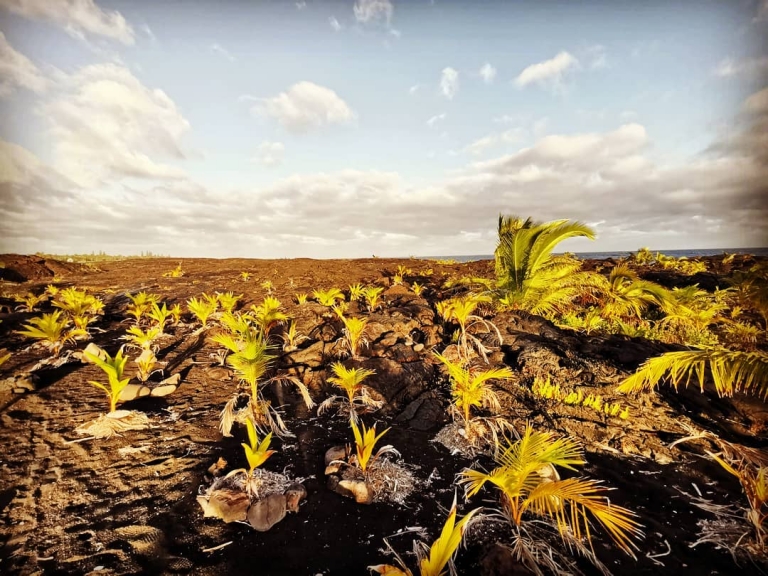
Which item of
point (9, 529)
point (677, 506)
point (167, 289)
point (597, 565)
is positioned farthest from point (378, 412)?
point (167, 289)

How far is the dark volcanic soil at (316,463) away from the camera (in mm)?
2320

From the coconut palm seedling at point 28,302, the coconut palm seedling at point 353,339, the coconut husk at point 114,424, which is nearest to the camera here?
the coconut husk at point 114,424

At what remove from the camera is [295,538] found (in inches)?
99.5

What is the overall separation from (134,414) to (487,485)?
165 inches

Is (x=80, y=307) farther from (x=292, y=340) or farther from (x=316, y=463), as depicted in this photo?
(x=316, y=463)

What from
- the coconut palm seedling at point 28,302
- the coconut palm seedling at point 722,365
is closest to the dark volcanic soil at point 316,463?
the coconut palm seedling at point 722,365

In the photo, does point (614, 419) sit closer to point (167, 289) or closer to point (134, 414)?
point (134, 414)

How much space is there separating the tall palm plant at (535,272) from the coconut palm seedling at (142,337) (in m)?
7.45

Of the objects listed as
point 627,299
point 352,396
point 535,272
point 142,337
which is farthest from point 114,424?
point 627,299

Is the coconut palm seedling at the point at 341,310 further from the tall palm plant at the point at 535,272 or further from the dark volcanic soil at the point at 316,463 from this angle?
the tall palm plant at the point at 535,272

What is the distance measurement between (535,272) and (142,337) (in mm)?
8312

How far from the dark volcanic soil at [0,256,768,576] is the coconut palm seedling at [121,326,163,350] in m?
0.47

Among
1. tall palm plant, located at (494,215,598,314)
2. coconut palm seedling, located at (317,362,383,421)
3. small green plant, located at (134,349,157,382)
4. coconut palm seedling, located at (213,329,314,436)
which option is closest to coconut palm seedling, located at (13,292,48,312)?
small green plant, located at (134,349,157,382)

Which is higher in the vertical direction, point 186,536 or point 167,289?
point 167,289
